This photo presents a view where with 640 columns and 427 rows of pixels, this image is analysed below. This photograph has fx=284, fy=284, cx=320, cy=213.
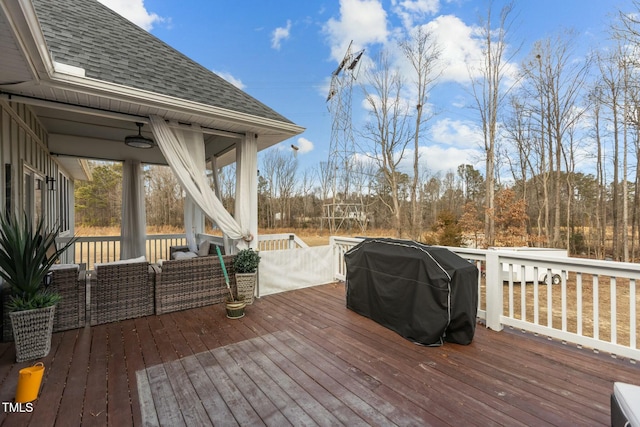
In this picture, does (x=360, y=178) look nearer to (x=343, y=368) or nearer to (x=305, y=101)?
(x=305, y=101)

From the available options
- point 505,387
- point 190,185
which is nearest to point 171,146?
point 190,185

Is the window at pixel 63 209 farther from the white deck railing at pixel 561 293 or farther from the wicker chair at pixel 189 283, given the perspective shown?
the white deck railing at pixel 561 293

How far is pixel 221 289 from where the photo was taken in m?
4.21

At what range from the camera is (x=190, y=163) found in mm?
3846

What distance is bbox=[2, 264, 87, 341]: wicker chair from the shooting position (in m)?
3.13

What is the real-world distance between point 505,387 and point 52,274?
444 centimetres

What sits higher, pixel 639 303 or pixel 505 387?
pixel 505 387

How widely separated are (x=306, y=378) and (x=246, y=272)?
2.07 m

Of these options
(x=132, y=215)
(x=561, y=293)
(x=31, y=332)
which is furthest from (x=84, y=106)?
(x=561, y=293)

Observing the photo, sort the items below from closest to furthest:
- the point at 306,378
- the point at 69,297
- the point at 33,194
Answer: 1. the point at 306,378
2. the point at 69,297
3. the point at 33,194

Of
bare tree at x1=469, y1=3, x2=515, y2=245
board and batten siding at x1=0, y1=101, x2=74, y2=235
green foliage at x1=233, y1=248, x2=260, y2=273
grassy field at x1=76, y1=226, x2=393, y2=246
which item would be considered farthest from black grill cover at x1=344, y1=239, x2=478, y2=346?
grassy field at x1=76, y1=226, x2=393, y2=246

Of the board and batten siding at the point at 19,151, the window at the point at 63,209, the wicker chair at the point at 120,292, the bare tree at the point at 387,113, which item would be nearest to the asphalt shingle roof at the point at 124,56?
the board and batten siding at the point at 19,151

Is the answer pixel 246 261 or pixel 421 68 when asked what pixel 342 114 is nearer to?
pixel 421 68

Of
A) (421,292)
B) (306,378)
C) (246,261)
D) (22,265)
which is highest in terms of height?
(22,265)
